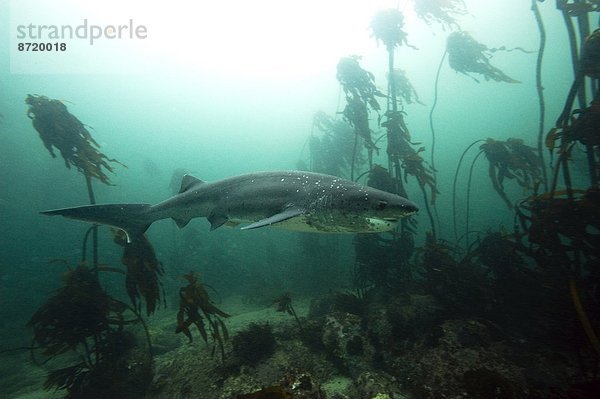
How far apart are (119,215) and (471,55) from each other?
46.7 ft

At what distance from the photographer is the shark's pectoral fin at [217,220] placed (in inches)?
171

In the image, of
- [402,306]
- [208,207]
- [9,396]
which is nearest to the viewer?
[208,207]

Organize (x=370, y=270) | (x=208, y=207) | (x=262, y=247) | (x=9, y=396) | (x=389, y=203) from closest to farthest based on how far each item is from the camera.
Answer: (x=389, y=203)
(x=208, y=207)
(x=9, y=396)
(x=370, y=270)
(x=262, y=247)

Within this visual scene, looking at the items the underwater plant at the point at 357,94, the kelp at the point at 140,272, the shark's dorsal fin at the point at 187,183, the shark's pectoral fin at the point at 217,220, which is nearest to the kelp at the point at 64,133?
the kelp at the point at 140,272

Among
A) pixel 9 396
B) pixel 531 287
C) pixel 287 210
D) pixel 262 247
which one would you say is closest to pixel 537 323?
pixel 531 287

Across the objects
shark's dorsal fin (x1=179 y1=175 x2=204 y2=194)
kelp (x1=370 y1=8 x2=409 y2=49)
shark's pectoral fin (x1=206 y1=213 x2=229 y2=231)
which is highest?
kelp (x1=370 y1=8 x2=409 y2=49)

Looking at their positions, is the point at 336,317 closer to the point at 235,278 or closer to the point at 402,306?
the point at 402,306

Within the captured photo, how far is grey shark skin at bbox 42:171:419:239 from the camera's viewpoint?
3.12 m

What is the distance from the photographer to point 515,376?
378 centimetres

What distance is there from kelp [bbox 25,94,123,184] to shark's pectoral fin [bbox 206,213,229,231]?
5.01m

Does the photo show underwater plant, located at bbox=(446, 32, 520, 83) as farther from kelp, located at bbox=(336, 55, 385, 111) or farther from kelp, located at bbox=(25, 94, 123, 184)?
kelp, located at bbox=(25, 94, 123, 184)

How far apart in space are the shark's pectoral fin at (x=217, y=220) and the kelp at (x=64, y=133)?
501cm

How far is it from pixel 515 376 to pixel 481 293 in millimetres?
2331

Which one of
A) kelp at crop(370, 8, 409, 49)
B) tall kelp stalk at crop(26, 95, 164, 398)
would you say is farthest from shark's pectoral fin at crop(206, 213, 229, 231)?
kelp at crop(370, 8, 409, 49)
